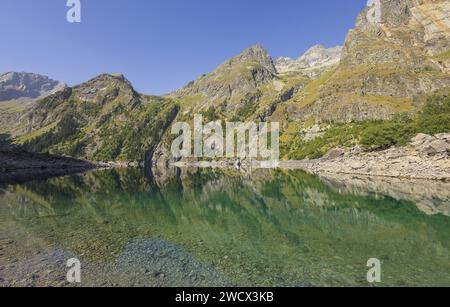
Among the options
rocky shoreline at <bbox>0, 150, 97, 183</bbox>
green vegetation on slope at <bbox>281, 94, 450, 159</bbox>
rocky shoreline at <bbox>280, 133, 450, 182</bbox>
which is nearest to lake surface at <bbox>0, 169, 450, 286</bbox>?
rocky shoreline at <bbox>280, 133, 450, 182</bbox>

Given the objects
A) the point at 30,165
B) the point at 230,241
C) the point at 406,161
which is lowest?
the point at 230,241

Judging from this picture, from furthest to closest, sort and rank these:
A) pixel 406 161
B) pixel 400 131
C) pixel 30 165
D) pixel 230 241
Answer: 1. pixel 30 165
2. pixel 400 131
3. pixel 406 161
4. pixel 230 241

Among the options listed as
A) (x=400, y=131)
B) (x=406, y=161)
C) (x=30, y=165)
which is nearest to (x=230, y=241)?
(x=406, y=161)

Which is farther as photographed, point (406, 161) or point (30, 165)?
point (30, 165)

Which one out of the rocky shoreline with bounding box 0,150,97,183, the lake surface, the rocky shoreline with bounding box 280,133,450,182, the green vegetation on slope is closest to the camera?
the lake surface

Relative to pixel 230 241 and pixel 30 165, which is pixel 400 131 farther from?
pixel 30 165

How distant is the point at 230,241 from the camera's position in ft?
108

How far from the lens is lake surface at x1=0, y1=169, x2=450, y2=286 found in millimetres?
22812

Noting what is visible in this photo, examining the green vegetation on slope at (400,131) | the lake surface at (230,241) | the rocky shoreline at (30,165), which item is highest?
the green vegetation on slope at (400,131)

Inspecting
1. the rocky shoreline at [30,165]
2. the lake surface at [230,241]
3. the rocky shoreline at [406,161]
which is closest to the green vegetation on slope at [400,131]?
the rocky shoreline at [406,161]

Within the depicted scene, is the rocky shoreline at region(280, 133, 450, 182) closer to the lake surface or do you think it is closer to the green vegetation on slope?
the green vegetation on slope

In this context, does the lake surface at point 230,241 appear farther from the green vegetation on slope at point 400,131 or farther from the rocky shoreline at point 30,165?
the rocky shoreline at point 30,165

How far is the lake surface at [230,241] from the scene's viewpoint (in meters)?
22.8
